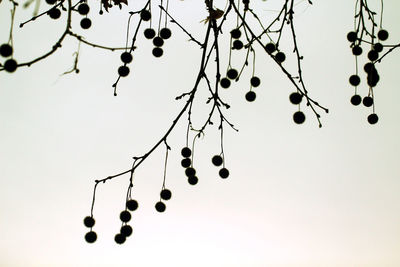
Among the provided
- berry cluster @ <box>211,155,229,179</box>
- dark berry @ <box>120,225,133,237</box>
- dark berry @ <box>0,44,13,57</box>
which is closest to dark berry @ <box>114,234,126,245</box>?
dark berry @ <box>120,225,133,237</box>

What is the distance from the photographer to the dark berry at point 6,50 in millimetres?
1224

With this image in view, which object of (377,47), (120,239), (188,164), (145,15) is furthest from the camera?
(188,164)

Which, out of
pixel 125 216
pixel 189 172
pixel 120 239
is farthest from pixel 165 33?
pixel 120 239

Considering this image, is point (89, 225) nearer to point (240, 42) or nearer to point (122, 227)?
point (122, 227)

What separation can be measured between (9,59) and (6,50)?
5cm

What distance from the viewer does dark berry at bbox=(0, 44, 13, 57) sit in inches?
48.2

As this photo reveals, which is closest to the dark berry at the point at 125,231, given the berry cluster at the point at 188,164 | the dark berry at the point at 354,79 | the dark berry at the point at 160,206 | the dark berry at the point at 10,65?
the dark berry at the point at 160,206

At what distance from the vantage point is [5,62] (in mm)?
1199

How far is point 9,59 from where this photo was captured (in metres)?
1.20

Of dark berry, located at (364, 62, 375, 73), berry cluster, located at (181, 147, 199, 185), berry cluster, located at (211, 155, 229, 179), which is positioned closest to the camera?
dark berry, located at (364, 62, 375, 73)

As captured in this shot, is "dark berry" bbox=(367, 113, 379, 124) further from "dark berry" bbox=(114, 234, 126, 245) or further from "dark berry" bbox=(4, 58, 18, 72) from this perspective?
"dark berry" bbox=(4, 58, 18, 72)

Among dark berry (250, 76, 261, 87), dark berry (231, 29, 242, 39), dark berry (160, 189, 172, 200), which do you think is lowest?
dark berry (160, 189, 172, 200)

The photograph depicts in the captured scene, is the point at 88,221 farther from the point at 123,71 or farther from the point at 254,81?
the point at 254,81

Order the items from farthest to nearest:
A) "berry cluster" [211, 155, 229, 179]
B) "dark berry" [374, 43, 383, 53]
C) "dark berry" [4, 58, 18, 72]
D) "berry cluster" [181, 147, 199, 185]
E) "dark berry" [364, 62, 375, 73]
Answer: "berry cluster" [211, 155, 229, 179] < "berry cluster" [181, 147, 199, 185] < "dark berry" [374, 43, 383, 53] < "dark berry" [364, 62, 375, 73] < "dark berry" [4, 58, 18, 72]
